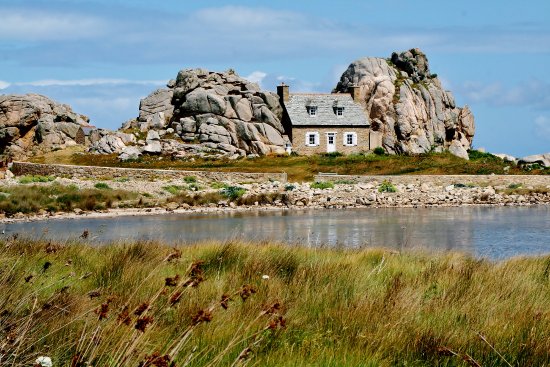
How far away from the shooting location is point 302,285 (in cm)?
876

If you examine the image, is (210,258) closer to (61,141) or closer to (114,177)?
(114,177)

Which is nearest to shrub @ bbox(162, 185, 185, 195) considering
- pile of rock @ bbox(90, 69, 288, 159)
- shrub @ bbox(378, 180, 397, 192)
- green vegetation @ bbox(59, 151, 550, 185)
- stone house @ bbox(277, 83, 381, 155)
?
green vegetation @ bbox(59, 151, 550, 185)

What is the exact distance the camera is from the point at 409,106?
6819 cm

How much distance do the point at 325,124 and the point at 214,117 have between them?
30.7 ft

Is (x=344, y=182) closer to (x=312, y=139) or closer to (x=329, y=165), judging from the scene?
(x=329, y=165)

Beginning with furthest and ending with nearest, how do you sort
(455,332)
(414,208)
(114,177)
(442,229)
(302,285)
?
(114,177)
(414,208)
(442,229)
(302,285)
(455,332)

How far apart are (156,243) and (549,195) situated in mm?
40145

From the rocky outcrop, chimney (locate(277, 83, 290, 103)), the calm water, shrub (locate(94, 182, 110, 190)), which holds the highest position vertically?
chimney (locate(277, 83, 290, 103))

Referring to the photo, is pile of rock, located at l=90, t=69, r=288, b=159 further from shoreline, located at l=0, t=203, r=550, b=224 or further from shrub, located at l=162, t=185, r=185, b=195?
shoreline, located at l=0, t=203, r=550, b=224

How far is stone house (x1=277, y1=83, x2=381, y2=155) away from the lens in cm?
6456

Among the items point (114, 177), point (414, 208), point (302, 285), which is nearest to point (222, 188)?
point (114, 177)

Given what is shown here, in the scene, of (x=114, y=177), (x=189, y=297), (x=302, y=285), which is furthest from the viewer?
(x=114, y=177)

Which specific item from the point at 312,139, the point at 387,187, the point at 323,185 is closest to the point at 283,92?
the point at 312,139

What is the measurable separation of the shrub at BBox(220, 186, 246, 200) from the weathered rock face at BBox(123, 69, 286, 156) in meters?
15.5
